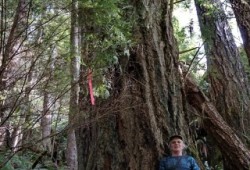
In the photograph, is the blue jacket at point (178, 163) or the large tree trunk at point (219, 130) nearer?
the blue jacket at point (178, 163)

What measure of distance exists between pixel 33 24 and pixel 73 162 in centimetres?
469

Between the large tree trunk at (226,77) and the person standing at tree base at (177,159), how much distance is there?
318 centimetres

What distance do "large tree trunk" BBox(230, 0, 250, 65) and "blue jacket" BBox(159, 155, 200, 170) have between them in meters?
2.97

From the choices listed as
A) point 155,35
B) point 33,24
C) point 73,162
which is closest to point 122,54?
point 155,35

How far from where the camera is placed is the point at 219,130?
217 inches

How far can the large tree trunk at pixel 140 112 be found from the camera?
4.20 meters

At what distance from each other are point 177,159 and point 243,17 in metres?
3.45

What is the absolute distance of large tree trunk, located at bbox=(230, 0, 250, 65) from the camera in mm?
6359

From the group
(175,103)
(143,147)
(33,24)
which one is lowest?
(143,147)

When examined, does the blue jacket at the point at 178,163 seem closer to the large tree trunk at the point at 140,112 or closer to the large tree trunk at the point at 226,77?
the large tree trunk at the point at 140,112

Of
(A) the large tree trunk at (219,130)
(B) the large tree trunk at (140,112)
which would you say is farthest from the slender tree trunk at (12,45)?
(A) the large tree trunk at (219,130)

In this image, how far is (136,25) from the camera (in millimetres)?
4516

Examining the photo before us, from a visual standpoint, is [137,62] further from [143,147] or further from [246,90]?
[246,90]

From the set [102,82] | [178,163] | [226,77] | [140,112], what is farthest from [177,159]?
[226,77]
